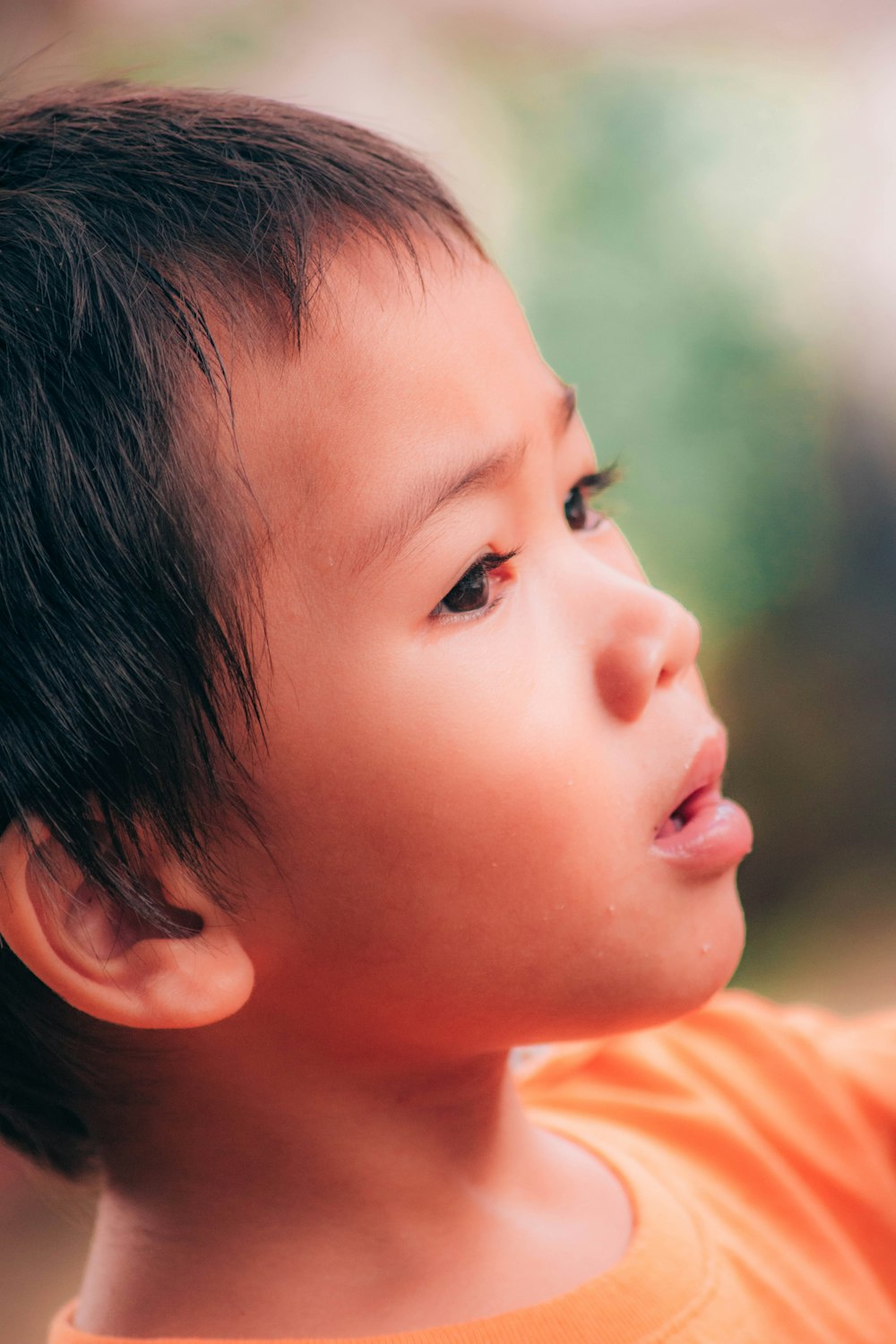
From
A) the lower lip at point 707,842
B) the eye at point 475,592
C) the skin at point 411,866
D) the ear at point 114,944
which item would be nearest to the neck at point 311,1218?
the skin at point 411,866

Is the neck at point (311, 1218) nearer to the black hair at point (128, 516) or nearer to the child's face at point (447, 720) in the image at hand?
the child's face at point (447, 720)

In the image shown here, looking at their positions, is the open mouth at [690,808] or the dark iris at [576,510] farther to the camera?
the dark iris at [576,510]

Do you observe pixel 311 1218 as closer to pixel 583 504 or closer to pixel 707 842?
pixel 707 842

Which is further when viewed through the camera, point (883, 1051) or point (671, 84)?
point (671, 84)

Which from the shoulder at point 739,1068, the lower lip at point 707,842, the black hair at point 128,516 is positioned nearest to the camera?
the black hair at point 128,516

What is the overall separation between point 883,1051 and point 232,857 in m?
0.70

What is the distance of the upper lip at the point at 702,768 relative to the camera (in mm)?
865

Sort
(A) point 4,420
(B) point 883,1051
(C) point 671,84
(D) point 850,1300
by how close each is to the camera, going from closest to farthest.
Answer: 1. (A) point 4,420
2. (D) point 850,1300
3. (B) point 883,1051
4. (C) point 671,84

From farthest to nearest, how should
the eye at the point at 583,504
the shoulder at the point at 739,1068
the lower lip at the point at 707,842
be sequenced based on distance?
the shoulder at the point at 739,1068 → the eye at the point at 583,504 → the lower lip at the point at 707,842

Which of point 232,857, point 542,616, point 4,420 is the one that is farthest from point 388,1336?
point 4,420

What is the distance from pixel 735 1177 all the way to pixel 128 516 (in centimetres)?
75

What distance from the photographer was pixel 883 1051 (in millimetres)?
1192

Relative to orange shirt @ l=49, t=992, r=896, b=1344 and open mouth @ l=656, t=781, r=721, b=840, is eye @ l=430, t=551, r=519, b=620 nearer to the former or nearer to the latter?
open mouth @ l=656, t=781, r=721, b=840

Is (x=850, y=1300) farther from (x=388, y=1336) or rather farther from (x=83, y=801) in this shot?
(x=83, y=801)
